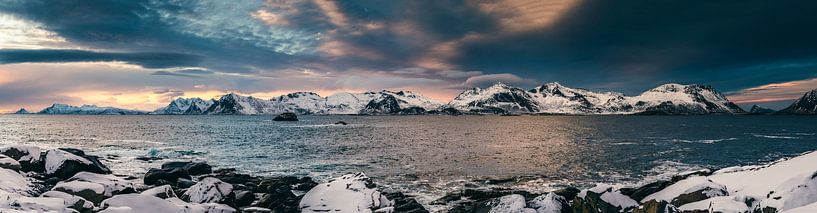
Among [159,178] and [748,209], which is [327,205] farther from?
[159,178]

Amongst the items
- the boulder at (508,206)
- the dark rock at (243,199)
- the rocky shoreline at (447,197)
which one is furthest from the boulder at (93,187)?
the boulder at (508,206)

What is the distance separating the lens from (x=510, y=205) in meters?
17.3

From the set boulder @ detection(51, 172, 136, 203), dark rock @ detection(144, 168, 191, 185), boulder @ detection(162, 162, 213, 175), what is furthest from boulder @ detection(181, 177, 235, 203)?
boulder @ detection(162, 162, 213, 175)

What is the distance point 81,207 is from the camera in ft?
60.0

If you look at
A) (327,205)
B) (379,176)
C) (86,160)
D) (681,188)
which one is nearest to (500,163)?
(379,176)

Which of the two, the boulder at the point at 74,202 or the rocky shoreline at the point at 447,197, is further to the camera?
the boulder at the point at 74,202

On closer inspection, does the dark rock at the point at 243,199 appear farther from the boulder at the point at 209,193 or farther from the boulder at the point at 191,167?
the boulder at the point at 191,167

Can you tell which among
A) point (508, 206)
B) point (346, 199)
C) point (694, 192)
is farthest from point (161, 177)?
point (694, 192)

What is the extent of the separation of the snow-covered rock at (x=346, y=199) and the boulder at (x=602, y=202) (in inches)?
300

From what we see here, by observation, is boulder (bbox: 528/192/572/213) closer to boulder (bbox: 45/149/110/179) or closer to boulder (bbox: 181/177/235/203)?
boulder (bbox: 181/177/235/203)

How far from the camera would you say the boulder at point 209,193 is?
21781mm

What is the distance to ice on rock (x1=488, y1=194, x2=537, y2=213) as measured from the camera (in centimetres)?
1702

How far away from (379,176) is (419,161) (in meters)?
11.4

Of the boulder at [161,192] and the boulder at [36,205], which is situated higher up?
the boulder at [36,205]
